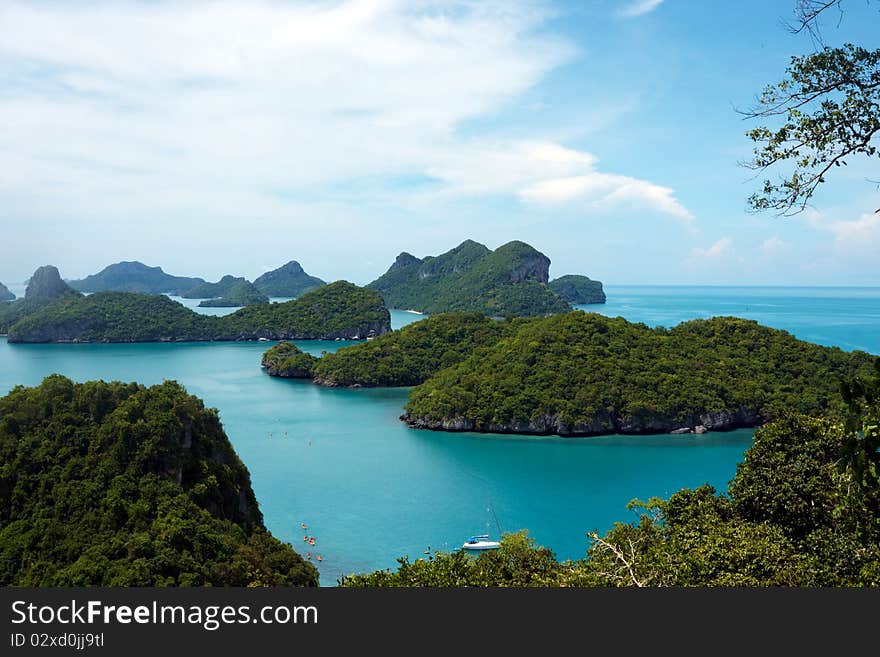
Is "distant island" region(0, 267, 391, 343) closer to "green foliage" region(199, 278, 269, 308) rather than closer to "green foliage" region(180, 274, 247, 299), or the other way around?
"green foliage" region(199, 278, 269, 308)

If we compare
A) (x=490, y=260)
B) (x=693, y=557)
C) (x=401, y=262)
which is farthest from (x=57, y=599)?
(x=401, y=262)

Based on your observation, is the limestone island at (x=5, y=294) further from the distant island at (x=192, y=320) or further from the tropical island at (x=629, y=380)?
the tropical island at (x=629, y=380)

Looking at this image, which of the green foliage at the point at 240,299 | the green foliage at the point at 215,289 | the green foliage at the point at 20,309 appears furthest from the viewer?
the green foliage at the point at 215,289

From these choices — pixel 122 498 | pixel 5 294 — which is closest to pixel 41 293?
pixel 5 294

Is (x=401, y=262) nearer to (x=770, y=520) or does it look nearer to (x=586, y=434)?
(x=586, y=434)

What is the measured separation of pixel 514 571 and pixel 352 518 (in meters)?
13.9

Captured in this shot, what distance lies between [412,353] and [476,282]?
63.0 meters

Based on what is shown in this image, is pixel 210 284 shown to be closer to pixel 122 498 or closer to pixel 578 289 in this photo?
pixel 578 289

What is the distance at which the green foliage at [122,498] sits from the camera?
1295 cm

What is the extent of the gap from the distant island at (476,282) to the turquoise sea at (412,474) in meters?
58.7

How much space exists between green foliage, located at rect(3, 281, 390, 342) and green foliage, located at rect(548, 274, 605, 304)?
65.3 metres

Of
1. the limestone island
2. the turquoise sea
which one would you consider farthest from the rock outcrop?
the turquoise sea

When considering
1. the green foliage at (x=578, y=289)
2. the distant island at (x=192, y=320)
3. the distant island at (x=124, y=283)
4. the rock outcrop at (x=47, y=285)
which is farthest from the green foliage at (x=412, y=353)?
the distant island at (x=124, y=283)

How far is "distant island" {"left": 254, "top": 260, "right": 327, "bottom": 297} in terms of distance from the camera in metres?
175
